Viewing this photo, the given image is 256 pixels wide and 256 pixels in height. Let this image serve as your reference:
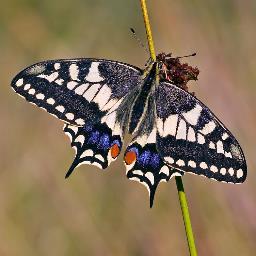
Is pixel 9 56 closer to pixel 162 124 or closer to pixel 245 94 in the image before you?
pixel 245 94

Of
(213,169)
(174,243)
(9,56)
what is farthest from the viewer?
(9,56)

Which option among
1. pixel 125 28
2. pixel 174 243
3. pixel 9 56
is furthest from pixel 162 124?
pixel 125 28

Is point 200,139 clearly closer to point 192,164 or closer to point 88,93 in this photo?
point 192,164

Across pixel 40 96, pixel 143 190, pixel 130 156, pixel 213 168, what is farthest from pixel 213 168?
pixel 143 190

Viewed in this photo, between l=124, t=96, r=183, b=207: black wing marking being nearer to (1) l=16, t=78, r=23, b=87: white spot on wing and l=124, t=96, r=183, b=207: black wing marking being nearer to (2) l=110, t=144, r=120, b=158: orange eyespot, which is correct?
(2) l=110, t=144, r=120, b=158: orange eyespot

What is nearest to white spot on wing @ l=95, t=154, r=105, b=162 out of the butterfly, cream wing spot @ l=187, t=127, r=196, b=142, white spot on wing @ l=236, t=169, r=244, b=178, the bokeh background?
the butterfly

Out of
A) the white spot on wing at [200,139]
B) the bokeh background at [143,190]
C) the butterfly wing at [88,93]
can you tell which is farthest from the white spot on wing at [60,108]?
the bokeh background at [143,190]

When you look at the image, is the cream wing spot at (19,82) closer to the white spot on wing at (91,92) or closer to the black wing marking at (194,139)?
the white spot on wing at (91,92)
